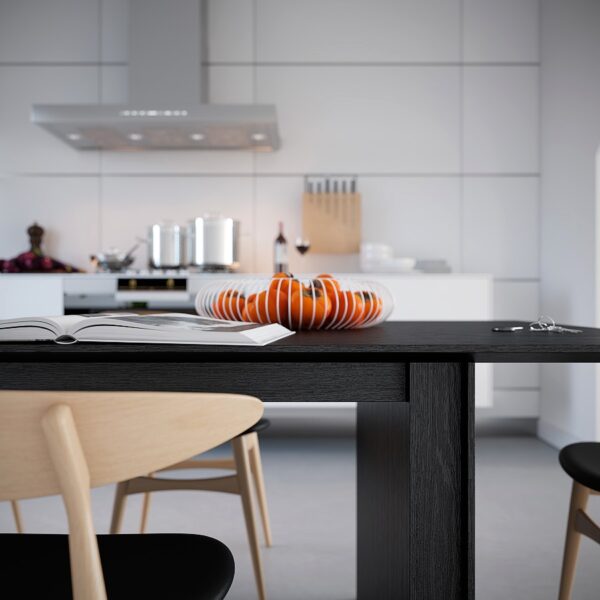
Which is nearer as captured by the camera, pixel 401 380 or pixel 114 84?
pixel 401 380

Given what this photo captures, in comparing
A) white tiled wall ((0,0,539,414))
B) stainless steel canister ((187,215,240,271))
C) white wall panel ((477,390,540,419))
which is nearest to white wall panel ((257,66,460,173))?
white tiled wall ((0,0,539,414))

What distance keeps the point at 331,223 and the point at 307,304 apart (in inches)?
115

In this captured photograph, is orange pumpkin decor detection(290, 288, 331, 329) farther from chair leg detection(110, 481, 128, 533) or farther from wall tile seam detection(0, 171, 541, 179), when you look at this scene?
wall tile seam detection(0, 171, 541, 179)

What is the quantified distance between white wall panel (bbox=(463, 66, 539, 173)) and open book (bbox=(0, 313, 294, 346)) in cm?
349

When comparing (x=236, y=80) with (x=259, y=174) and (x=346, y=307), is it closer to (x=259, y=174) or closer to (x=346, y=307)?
(x=259, y=174)

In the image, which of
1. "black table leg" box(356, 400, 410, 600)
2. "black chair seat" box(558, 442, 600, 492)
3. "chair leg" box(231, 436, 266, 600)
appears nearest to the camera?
"black table leg" box(356, 400, 410, 600)

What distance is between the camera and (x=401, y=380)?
945 mm

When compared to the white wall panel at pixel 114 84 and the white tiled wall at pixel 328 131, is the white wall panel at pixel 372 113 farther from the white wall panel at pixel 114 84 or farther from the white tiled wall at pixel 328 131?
the white wall panel at pixel 114 84

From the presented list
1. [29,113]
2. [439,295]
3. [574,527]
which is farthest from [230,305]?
[29,113]

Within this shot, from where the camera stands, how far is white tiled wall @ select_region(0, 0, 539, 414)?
13.5 feet

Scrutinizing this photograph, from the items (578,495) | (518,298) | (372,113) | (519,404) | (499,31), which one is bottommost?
(519,404)

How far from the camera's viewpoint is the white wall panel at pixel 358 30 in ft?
13.5

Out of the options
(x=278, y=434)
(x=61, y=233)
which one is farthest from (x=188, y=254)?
(x=278, y=434)

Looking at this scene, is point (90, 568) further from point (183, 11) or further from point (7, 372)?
point (183, 11)
